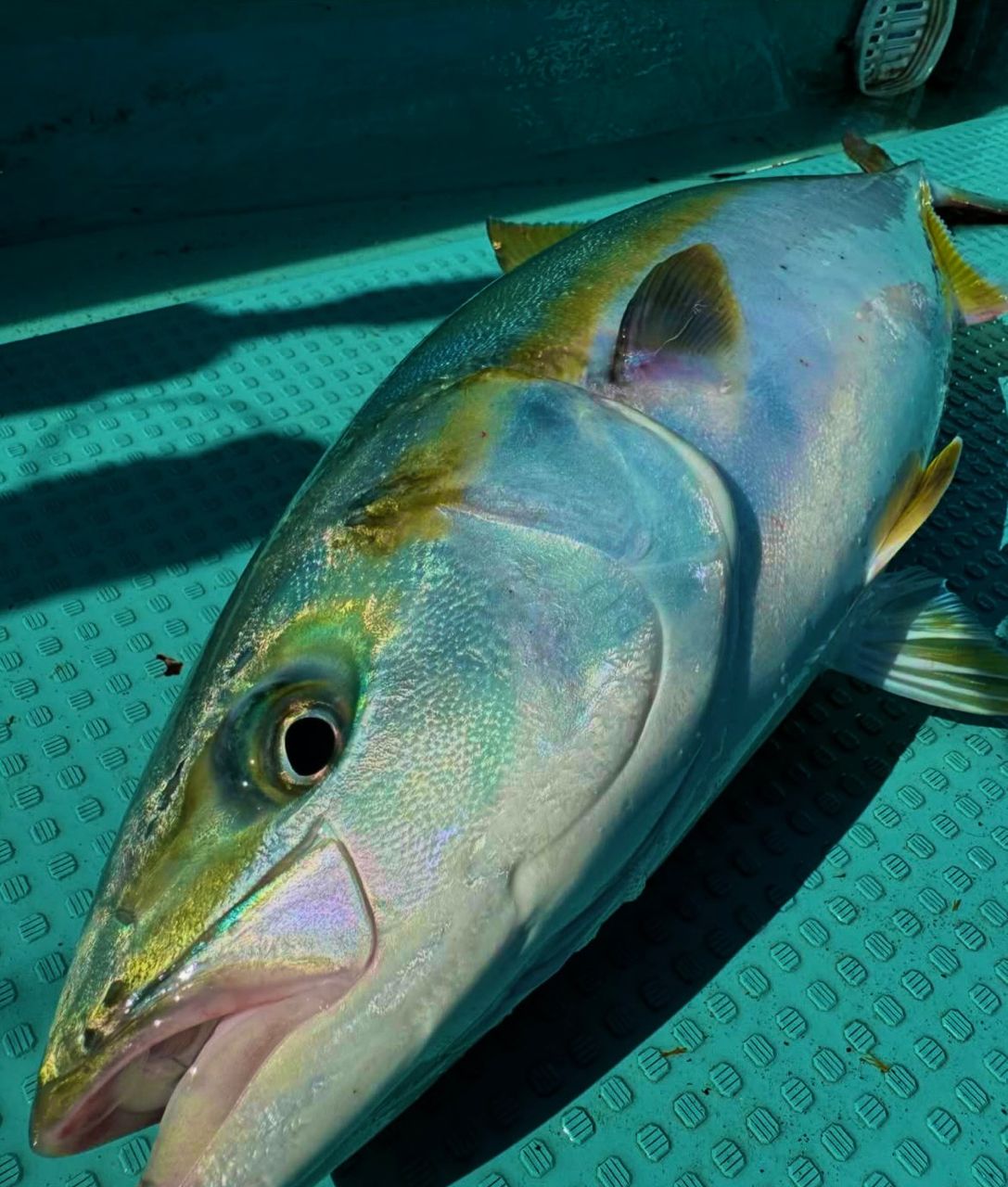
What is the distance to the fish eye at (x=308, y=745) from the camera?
103cm

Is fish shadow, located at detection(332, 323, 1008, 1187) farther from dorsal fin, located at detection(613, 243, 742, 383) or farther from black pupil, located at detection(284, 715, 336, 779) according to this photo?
dorsal fin, located at detection(613, 243, 742, 383)

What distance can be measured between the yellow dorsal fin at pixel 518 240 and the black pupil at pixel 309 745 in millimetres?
1456

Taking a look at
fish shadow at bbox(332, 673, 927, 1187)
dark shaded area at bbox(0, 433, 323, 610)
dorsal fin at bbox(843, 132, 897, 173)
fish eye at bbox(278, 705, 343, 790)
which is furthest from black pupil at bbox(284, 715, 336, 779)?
dorsal fin at bbox(843, 132, 897, 173)

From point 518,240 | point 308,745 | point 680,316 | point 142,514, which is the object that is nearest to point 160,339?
point 142,514

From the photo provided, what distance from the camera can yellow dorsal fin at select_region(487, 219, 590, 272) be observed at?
7.32ft

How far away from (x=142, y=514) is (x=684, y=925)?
4.58 feet

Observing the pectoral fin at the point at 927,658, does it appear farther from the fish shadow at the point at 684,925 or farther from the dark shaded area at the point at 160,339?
the dark shaded area at the point at 160,339

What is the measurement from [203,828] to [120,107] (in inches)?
111

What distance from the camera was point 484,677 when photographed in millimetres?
1084

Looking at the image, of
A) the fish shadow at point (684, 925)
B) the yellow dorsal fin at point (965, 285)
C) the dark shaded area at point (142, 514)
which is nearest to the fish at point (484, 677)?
the fish shadow at point (684, 925)

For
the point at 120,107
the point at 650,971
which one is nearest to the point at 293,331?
the point at 120,107

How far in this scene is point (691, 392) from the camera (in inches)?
55.8

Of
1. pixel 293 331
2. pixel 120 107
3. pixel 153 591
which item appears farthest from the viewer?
pixel 120 107

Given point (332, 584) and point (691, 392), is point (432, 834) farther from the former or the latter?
point (691, 392)
